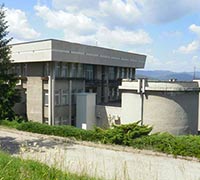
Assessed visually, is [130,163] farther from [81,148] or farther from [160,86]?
[160,86]

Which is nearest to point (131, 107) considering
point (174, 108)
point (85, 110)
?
point (174, 108)

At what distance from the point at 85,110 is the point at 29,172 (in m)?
22.7

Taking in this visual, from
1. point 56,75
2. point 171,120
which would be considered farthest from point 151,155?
point 56,75

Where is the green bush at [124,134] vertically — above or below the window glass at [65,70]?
below

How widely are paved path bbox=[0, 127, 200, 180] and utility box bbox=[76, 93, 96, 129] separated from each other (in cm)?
1153

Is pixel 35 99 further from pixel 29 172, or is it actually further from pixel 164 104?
pixel 29 172

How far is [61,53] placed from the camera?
27.1 m

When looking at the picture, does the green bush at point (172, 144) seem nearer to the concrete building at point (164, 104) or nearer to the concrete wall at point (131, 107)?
the concrete building at point (164, 104)

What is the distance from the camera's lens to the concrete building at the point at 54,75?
27328mm

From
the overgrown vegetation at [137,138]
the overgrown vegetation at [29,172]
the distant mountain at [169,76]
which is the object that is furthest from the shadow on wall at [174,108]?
the overgrown vegetation at [29,172]

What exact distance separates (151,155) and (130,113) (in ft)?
39.1

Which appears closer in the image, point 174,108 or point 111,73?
point 174,108

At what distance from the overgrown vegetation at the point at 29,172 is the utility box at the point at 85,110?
21.7 m

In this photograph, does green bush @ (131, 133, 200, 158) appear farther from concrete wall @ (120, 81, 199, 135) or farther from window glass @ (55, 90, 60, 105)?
window glass @ (55, 90, 60, 105)
